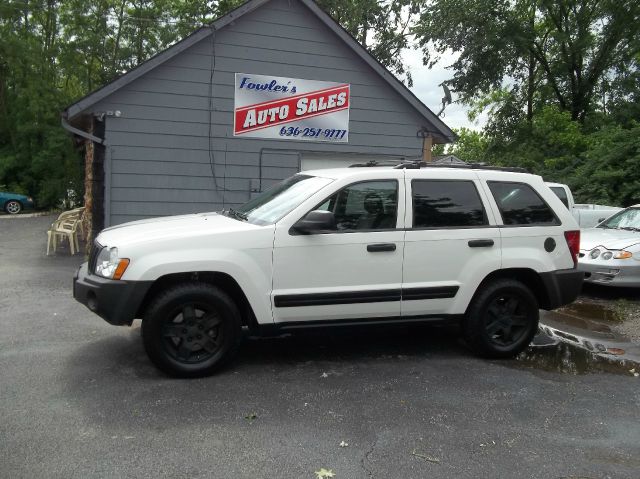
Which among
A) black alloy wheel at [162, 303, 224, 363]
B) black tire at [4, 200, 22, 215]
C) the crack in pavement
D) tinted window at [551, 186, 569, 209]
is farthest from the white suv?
black tire at [4, 200, 22, 215]

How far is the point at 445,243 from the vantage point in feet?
16.0

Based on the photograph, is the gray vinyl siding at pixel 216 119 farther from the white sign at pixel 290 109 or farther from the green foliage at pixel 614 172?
the green foliage at pixel 614 172

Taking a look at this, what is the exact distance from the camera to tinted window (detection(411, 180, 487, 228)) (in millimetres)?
4926

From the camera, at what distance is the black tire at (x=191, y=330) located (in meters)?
4.26

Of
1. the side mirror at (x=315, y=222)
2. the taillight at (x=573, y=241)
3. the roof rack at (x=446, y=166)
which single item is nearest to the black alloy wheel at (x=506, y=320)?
the taillight at (x=573, y=241)

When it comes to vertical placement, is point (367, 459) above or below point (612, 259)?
below

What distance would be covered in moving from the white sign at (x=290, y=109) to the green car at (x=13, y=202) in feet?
54.6

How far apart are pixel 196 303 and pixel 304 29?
24.8ft

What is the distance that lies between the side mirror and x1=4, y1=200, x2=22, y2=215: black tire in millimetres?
21865

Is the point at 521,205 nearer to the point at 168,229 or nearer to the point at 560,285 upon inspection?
the point at 560,285

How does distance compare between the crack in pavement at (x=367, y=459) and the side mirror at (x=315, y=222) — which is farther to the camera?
the side mirror at (x=315, y=222)

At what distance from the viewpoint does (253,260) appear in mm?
4418

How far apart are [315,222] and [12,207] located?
2227cm

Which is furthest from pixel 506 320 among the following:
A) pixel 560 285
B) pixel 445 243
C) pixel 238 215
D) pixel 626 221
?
pixel 626 221
